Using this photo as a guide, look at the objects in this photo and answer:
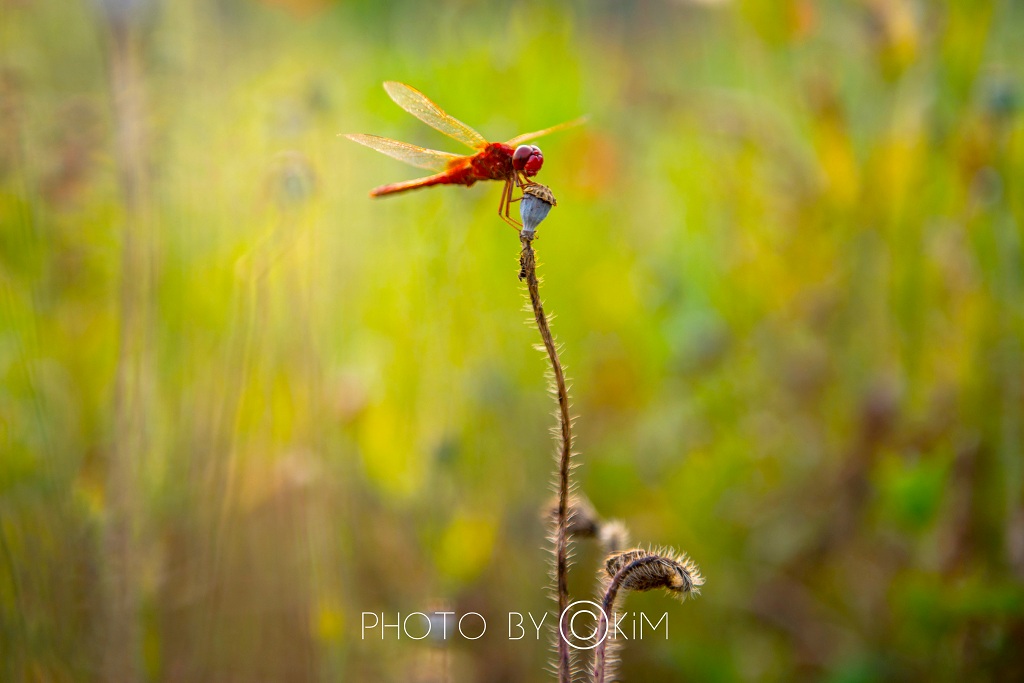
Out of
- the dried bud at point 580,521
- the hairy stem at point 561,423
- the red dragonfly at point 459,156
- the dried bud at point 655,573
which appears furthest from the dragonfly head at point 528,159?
the dried bud at point 655,573

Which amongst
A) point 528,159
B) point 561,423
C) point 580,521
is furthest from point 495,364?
point 561,423

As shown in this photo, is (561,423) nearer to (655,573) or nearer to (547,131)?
(655,573)

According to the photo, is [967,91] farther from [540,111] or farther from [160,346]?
[160,346]

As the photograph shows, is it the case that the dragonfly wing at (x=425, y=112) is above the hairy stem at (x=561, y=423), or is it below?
above

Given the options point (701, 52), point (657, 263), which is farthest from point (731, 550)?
point (701, 52)

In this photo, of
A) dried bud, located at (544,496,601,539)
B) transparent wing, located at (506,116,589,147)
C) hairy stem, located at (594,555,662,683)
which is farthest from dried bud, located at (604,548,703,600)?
transparent wing, located at (506,116,589,147)

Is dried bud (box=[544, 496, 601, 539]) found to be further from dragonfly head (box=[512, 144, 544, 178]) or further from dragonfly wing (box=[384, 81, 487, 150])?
dragonfly wing (box=[384, 81, 487, 150])

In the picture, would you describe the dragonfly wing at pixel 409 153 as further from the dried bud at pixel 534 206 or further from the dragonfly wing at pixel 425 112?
the dried bud at pixel 534 206
